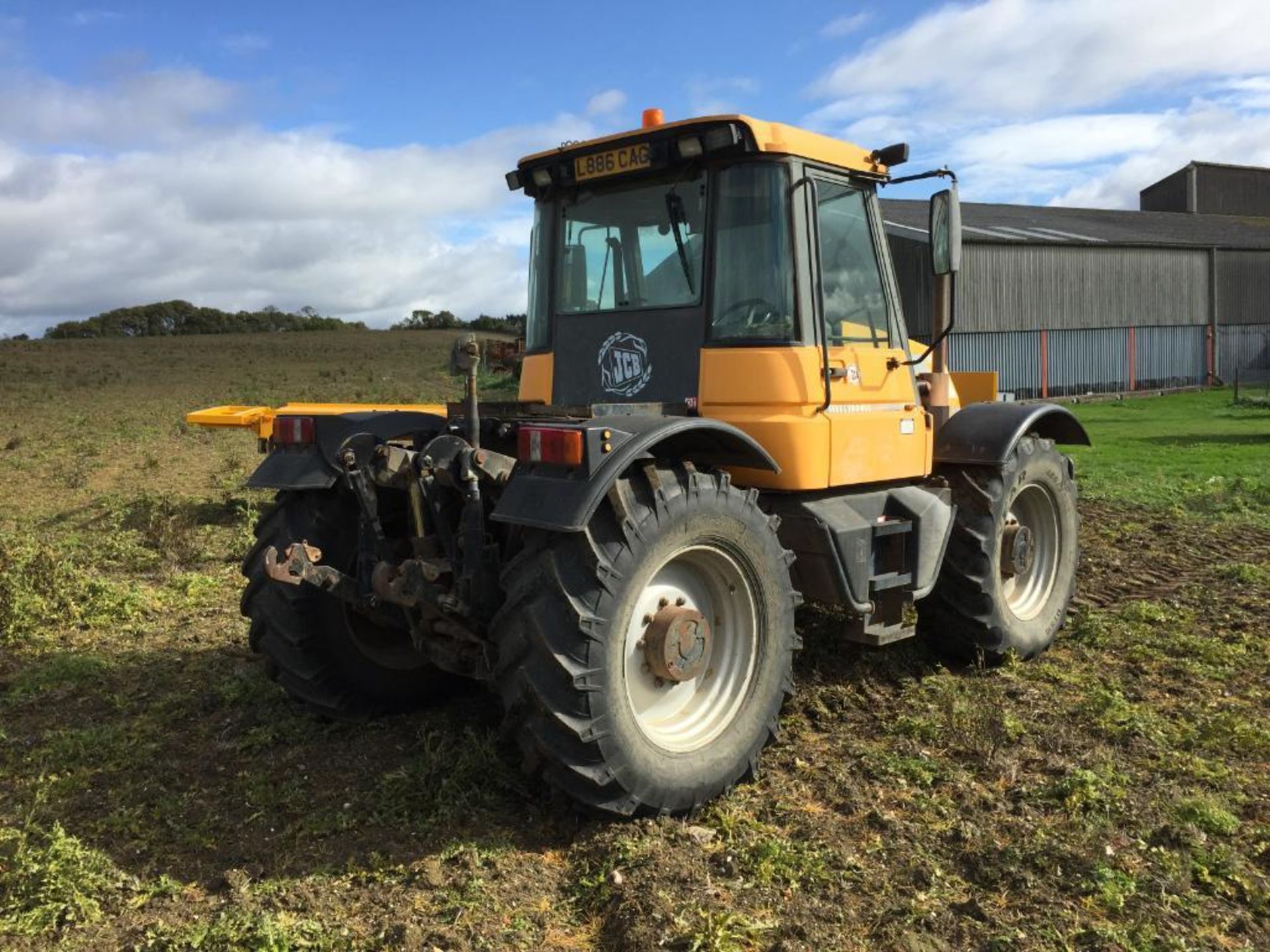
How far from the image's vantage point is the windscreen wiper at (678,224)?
4711 mm

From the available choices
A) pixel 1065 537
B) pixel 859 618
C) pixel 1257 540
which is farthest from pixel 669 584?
pixel 1257 540

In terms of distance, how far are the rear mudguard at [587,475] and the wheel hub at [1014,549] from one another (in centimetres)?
242

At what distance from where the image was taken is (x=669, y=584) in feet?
13.8

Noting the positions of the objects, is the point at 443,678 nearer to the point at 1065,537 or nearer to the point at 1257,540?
the point at 1065,537

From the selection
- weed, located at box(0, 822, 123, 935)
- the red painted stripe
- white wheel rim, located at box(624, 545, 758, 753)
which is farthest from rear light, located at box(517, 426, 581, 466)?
the red painted stripe

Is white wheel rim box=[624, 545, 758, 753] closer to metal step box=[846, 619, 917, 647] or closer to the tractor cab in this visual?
the tractor cab

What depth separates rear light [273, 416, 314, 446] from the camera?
470 centimetres

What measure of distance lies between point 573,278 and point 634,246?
15.2 inches

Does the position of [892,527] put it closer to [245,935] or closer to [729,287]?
[729,287]

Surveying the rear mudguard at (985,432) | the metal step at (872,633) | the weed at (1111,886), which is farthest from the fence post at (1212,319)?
the weed at (1111,886)

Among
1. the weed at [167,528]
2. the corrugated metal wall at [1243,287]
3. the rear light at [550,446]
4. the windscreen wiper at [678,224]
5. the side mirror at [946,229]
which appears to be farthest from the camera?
the corrugated metal wall at [1243,287]

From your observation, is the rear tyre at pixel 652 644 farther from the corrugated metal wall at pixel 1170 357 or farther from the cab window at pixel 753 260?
the corrugated metal wall at pixel 1170 357

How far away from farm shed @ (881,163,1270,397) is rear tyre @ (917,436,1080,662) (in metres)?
18.6

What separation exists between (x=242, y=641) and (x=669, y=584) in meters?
3.41
